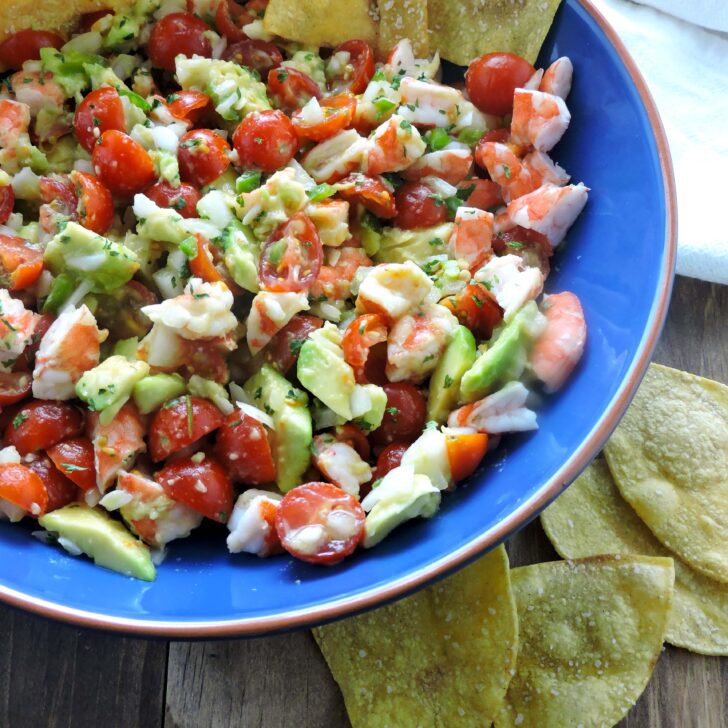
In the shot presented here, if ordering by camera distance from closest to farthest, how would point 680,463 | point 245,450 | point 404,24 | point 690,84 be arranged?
1. point 245,450
2. point 404,24
3. point 680,463
4. point 690,84

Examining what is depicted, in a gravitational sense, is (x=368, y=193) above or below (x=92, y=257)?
above

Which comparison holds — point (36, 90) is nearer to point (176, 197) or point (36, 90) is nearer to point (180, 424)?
point (176, 197)

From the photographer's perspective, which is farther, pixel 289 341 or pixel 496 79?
pixel 496 79

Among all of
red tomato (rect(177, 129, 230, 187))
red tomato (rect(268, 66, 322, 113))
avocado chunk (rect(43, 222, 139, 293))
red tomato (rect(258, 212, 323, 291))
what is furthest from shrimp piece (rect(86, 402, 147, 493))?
red tomato (rect(268, 66, 322, 113))

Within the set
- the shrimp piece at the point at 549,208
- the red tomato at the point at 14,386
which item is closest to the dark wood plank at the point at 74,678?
the red tomato at the point at 14,386

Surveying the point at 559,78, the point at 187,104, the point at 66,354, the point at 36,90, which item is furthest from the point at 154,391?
the point at 559,78

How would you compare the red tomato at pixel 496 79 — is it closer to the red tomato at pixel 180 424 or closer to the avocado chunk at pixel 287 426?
the avocado chunk at pixel 287 426
